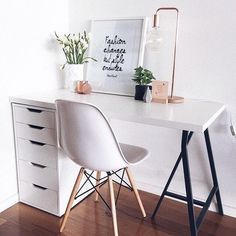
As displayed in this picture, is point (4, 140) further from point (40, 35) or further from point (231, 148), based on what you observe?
point (231, 148)

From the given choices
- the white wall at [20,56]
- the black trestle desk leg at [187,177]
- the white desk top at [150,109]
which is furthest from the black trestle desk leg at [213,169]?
the white wall at [20,56]

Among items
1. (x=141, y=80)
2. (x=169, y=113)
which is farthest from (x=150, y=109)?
(x=141, y=80)

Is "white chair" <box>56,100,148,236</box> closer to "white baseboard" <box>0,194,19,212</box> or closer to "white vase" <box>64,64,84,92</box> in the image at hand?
"white vase" <box>64,64,84,92</box>

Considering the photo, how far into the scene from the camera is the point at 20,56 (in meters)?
1.79

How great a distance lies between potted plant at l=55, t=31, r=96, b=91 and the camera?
1938 millimetres

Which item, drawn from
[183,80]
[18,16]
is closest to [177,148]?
[183,80]

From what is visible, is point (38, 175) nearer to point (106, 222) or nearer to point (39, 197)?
point (39, 197)

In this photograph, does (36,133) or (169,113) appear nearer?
(169,113)

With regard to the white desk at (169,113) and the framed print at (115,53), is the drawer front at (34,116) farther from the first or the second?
the framed print at (115,53)

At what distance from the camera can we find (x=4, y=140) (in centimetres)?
177

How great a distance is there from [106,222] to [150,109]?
82 centimetres

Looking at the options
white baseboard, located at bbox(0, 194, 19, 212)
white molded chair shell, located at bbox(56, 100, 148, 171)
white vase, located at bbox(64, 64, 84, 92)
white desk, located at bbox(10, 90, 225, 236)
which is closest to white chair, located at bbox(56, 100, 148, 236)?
white molded chair shell, located at bbox(56, 100, 148, 171)

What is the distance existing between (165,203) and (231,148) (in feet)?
2.06

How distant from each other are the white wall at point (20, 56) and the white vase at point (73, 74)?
0.14 metres
